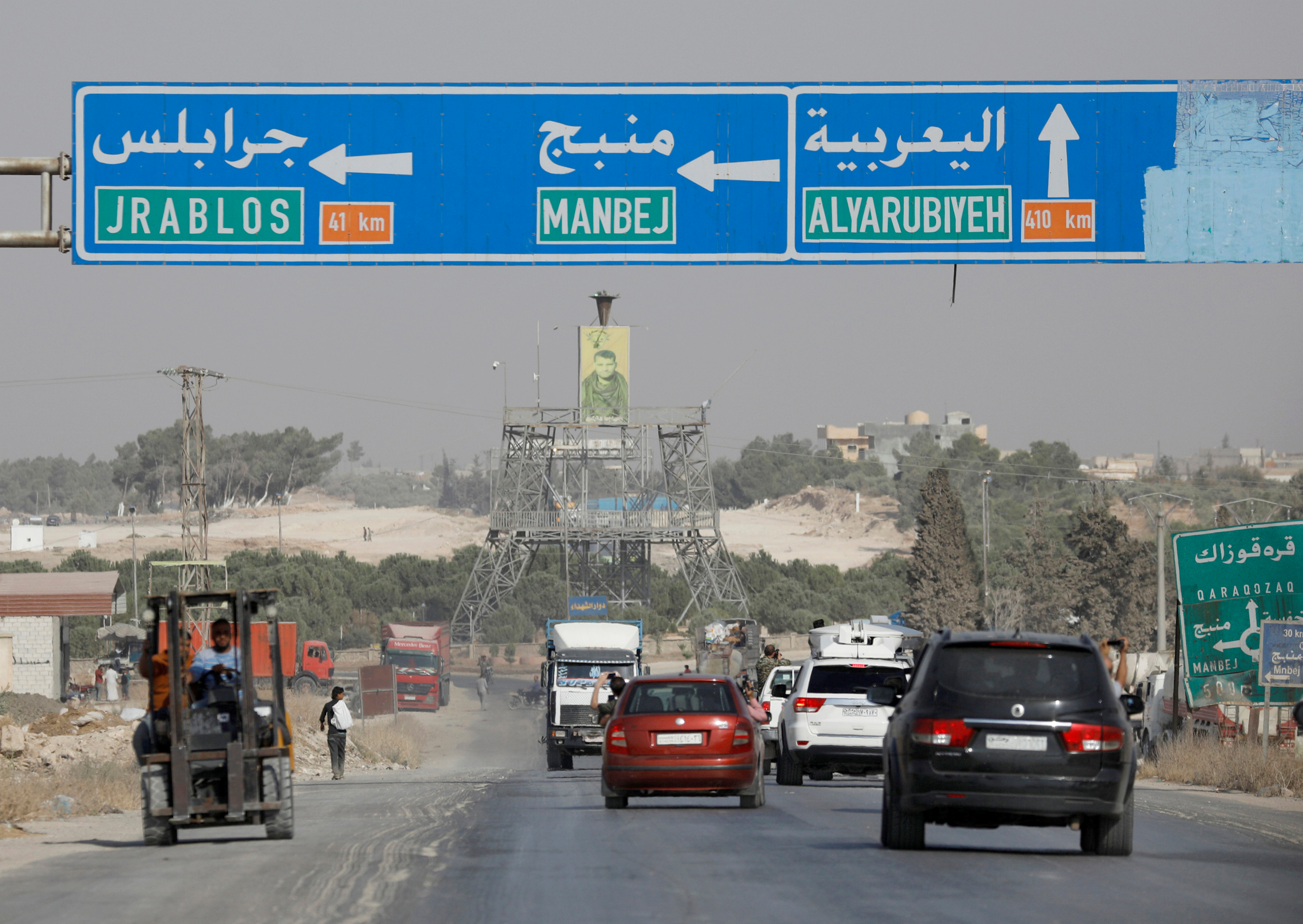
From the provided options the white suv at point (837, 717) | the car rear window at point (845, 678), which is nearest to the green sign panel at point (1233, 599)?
the white suv at point (837, 717)

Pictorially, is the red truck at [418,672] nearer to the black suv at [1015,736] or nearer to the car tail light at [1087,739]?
the black suv at [1015,736]

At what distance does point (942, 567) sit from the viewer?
83.7 meters

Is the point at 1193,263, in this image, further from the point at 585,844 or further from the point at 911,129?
the point at 585,844

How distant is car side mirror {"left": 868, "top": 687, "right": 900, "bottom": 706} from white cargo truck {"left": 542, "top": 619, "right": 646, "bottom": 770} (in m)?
18.9

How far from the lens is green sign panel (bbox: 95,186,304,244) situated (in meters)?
18.2

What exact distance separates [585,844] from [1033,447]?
181 m

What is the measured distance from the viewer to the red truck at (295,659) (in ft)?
181

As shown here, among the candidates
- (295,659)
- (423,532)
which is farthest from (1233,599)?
(423,532)

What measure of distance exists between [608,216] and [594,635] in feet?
82.3

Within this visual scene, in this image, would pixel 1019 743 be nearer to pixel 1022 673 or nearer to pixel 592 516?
pixel 1022 673

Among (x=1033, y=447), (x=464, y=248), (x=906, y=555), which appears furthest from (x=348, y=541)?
(x=464, y=248)

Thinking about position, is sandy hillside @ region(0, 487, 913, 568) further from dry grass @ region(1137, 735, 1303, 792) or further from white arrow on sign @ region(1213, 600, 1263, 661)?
white arrow on sign @ region(1213, 600, 1263, 661)

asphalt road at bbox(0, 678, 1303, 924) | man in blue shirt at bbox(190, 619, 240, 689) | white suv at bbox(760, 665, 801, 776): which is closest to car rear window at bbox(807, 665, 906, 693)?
asphalt road at bbox(0, 678, 1303, 924)

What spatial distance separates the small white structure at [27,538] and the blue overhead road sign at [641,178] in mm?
127790
